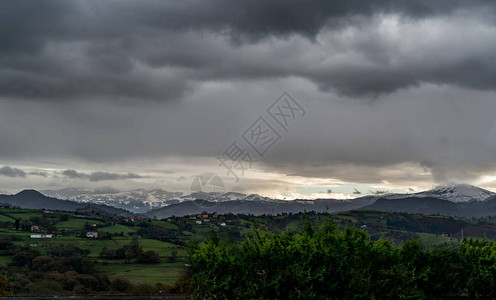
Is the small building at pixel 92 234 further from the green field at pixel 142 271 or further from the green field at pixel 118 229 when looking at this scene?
the green field at pixel 142 271

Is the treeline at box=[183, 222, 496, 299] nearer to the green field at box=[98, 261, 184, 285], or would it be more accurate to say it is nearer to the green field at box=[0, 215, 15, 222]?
the green field at box=[98, 261, 184, 285]

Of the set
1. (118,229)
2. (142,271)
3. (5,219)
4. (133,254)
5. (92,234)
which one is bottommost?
(142,271)

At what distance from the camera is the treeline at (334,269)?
2230 centimetres

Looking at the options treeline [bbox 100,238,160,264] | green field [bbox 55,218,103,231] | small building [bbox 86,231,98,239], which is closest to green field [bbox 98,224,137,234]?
green field [bbox 55,218,103,231]

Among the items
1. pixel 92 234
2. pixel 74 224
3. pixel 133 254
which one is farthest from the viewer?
pixel 74 224

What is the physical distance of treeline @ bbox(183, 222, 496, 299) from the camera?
73.2 ft

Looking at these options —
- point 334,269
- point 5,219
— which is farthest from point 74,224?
point 334,269

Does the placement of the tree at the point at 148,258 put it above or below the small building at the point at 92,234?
below

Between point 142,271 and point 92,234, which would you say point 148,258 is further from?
point 92,234

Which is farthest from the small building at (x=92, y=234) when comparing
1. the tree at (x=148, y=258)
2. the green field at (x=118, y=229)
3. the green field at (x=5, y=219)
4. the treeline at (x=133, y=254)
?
the green field at (x=5, y=219)

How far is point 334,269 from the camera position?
22703mm

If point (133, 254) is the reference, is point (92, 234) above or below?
above

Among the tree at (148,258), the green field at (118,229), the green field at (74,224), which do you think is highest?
the green field at (74,224)

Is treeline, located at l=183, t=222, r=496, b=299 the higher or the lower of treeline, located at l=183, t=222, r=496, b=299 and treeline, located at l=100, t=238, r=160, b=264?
the higher
